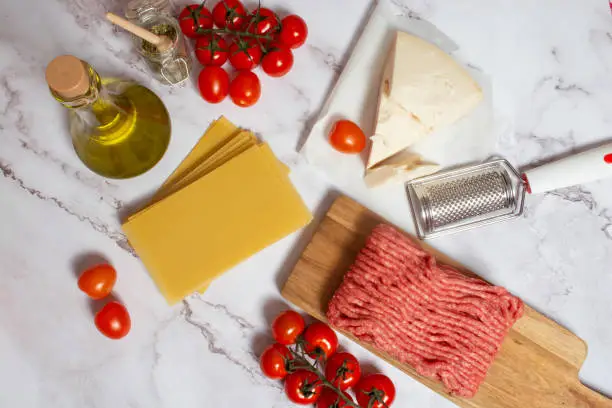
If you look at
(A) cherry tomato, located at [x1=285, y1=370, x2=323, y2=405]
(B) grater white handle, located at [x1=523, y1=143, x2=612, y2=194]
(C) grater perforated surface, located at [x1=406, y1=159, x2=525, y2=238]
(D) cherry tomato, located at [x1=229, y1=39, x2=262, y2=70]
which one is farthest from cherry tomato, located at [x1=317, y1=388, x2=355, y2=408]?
(D) cherry tomato, located at [x1=229, y1=39, x2=262, y2=70]

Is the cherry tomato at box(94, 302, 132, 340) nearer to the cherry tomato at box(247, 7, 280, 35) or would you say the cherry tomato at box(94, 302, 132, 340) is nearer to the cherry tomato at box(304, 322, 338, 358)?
the cherry tomato at box(304, 322, 338, 358)

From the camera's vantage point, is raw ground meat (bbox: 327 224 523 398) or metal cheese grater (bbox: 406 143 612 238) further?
metal cheese grater (bbox: 406 143 612 238)

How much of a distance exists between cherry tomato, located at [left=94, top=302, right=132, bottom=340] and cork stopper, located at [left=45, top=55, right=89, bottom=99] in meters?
0.56

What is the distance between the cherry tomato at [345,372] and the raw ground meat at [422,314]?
8 centimetres

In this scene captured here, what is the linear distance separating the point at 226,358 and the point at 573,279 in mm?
900

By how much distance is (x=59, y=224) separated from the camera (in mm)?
1359

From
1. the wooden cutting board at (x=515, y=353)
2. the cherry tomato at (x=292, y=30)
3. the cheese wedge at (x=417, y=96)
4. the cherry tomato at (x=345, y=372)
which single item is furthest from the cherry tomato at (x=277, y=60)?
the cherry tomato at (x=345, y=372)

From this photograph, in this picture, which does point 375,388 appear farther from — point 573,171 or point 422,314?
point 573,171

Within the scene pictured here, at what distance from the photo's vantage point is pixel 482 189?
1.33m

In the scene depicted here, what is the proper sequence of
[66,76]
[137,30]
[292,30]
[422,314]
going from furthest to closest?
1. [292,30]
2. [422,314]
3. [137,30]
4. [66,76]

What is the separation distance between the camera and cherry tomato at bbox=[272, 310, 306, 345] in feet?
4.21

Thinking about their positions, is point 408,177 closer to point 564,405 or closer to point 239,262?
point 239,262

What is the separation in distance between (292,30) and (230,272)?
0.62 m

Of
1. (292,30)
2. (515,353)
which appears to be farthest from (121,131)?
(515,353)
